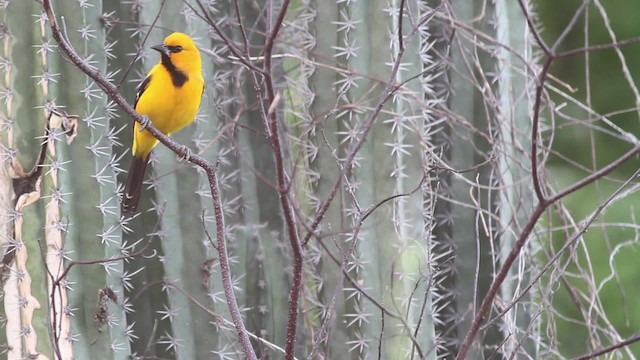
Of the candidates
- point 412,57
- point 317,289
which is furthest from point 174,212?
point 412,57

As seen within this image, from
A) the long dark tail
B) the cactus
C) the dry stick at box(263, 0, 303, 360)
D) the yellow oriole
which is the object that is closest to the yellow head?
the yellow oriole

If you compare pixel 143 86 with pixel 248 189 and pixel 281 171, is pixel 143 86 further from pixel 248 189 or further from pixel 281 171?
pixel 281 171

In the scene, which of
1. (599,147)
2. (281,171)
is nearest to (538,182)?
(281,171)

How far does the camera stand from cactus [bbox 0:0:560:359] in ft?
8.36

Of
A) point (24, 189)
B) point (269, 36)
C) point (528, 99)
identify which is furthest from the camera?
point (528, 99)

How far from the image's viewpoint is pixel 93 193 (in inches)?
102

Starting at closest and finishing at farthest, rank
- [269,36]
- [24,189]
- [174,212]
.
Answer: [269,36] < [24,189] < [174,212]

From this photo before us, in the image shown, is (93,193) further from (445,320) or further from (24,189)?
(445,320)

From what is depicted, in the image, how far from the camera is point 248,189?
10.5 feet

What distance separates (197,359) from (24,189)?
74 cm

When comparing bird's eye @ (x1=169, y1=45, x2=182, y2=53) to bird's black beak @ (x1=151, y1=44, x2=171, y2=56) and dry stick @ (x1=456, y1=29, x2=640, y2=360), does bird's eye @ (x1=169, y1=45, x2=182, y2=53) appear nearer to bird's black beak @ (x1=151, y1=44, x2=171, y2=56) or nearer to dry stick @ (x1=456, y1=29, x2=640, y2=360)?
bird's black beak @ (x1=151, y1=44, x2=171, y2=56)

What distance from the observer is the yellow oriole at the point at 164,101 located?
2.65 metres

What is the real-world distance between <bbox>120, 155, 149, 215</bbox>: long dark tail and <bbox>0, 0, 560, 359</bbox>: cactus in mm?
45

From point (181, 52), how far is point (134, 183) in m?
0.42
